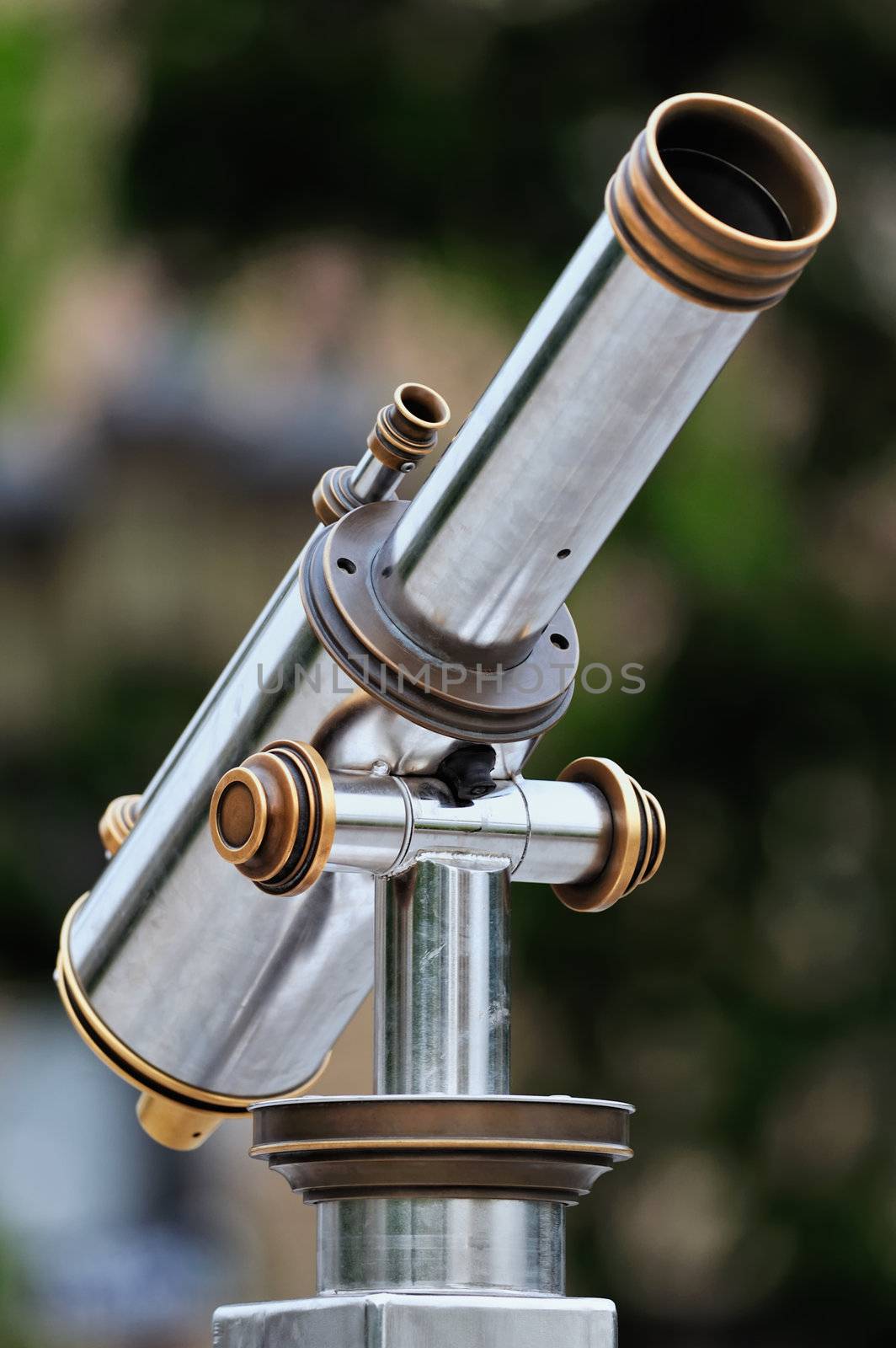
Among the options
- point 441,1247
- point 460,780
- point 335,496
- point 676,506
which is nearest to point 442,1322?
point 441,1247

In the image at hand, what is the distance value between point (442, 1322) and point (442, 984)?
76 millimetres

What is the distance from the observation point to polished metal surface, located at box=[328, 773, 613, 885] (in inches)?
17.3

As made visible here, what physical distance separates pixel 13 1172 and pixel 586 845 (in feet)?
6.27

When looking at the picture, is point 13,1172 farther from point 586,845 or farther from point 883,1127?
point 586,845

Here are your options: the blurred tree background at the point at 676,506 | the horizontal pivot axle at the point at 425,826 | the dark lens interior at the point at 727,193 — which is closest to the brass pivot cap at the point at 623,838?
the horizontal pivot axle at the point at 425,826

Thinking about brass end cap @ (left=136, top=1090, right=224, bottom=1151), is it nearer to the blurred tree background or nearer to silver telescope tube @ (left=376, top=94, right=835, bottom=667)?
silver telescope tube @ (left=376, top=94, right=835, bottom=667)

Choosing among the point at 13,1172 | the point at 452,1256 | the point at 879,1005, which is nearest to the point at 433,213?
the point at 879,1005

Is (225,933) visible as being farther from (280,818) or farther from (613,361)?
(613,361)

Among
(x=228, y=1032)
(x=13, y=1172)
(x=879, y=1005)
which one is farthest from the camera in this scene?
(x=13, y=1172)

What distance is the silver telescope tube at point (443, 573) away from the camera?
15.2 inches

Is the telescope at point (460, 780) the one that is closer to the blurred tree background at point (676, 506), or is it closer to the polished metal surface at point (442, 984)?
the polished metal surface at point (442, 984)

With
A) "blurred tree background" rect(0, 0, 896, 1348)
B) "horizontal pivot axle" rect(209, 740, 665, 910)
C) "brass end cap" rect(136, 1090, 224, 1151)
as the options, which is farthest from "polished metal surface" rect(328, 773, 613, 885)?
"blurred tree background" rect(0, 0, 896, 1348)

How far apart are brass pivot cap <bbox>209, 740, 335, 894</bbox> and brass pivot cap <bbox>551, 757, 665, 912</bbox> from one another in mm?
79

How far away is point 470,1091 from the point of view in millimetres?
439
